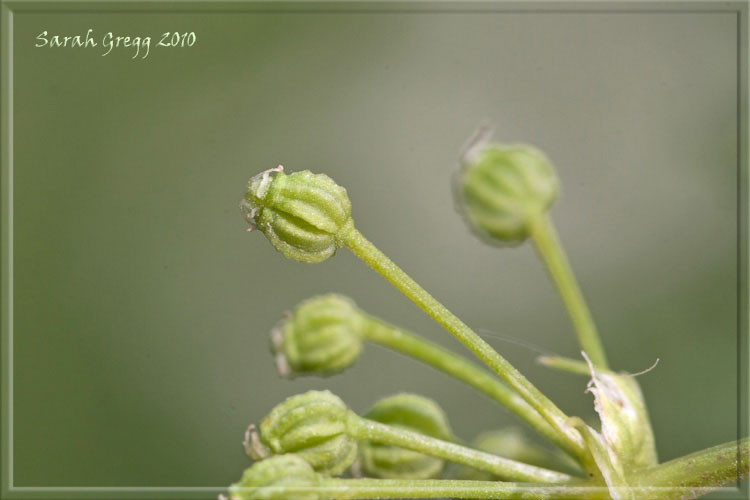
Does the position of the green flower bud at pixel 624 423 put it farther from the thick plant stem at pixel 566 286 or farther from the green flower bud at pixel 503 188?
the green flower bud at pixel 503 188

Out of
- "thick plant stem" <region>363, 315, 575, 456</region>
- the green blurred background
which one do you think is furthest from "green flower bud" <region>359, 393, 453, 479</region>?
the green blurred background

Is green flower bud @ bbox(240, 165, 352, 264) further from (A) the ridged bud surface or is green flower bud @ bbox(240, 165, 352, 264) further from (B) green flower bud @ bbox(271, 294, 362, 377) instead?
(B) green flower bud @ bbox(271, 294, 362, 377)

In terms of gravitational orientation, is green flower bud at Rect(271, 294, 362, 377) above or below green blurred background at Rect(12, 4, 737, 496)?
below

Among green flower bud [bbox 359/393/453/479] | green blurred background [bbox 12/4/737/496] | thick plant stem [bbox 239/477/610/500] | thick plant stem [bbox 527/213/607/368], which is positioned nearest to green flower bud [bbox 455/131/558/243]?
thick plant stem [bbox 527/213/607/368]

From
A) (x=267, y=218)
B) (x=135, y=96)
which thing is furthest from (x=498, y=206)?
(x=135, y=96)

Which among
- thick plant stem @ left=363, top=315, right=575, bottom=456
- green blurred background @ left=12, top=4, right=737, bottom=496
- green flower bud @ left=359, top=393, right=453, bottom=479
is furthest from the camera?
green blurred background @ left=12, top=4, right=737, bottom=496

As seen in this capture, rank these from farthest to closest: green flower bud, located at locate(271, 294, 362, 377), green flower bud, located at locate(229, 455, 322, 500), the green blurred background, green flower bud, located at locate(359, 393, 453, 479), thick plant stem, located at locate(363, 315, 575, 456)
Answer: the green blurred background
green flower bud, located at locate(271, 294, 362, 377)
green flower bud, located at locate(359, 393, 453, 479)
thick plant stem, located at locate(363, 315, 575, 456)
green flower bud, located at locate(229, 455, 322, 500)

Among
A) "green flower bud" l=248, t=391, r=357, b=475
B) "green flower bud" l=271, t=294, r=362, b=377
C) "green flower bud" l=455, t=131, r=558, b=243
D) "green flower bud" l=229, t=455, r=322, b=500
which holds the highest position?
"green flower bud" l=455, t=131, r=558, b=243

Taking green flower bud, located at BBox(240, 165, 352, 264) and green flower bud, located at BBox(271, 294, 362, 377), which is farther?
green flower bud, located at BBox(271, 294, 362, 377)

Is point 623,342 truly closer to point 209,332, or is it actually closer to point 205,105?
point 209,332
